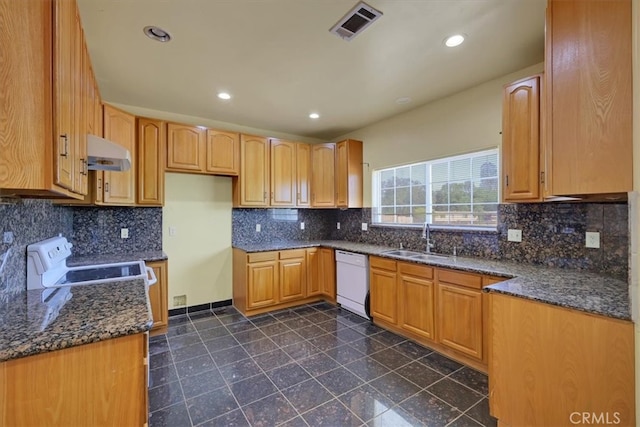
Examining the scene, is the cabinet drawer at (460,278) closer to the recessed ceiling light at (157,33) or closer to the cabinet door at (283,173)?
the cabinet door at (283,173)

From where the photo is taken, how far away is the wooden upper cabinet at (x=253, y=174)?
3721 mm

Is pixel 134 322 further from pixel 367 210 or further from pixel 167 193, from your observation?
pixel 367 210

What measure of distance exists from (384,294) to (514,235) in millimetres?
1382

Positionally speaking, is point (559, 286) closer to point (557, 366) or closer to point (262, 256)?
point (557, 366)

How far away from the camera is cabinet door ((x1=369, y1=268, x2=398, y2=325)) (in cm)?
301

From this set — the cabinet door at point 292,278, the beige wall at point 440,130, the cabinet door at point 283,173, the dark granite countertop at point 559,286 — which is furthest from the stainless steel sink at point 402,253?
the cabinet door at point 283,173

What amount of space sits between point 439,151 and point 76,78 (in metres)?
3.10

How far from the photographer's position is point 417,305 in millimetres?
2760

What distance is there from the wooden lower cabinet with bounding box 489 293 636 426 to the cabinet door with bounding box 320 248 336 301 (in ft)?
7.62

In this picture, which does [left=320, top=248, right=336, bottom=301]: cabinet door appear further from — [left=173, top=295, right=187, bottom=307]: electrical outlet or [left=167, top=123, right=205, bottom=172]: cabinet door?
[left=167, top=123, right=205, bottom=172]: cabinet door

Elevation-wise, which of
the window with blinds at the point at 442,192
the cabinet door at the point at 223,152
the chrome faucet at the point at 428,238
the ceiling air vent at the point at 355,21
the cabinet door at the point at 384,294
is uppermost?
the ceiling air vent at the point at 355,21

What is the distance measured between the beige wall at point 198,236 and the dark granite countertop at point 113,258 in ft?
1.42

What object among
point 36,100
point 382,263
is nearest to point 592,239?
point 382,263

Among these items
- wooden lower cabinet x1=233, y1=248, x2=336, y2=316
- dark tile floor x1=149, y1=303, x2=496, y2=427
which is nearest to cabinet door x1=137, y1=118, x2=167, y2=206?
wooden lower cabinet x1=233, y1=248, x2=336, y2=316
